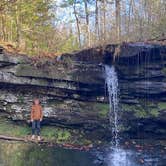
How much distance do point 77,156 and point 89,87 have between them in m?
3.33

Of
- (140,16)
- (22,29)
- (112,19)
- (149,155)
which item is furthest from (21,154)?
(112,19)

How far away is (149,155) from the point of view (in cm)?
1270

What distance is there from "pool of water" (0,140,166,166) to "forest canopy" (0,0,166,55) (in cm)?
586

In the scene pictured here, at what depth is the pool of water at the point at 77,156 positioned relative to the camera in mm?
11766

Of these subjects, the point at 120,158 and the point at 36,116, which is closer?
the point at 120,158

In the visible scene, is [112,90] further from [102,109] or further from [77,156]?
[77,156]

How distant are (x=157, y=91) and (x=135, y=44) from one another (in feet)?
6.65

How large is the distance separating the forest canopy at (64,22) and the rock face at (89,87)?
272 centimetres

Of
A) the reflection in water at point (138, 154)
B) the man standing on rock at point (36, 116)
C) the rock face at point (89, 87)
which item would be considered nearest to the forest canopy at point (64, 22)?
the rock face at point (89, 87)

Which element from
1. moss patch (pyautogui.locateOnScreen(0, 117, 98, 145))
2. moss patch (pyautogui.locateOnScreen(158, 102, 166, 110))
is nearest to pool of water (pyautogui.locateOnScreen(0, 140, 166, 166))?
moss patch (pyautogui.locateOnScreen(0, 117, 98, 145))

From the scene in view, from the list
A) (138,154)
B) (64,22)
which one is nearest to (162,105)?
(138,154)

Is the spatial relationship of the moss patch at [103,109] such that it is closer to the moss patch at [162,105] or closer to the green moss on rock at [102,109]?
the green moss on rock at [102,109]

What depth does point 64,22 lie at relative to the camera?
24828 millimetres

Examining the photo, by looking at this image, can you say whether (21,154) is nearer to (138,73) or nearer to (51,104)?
(51,104)
